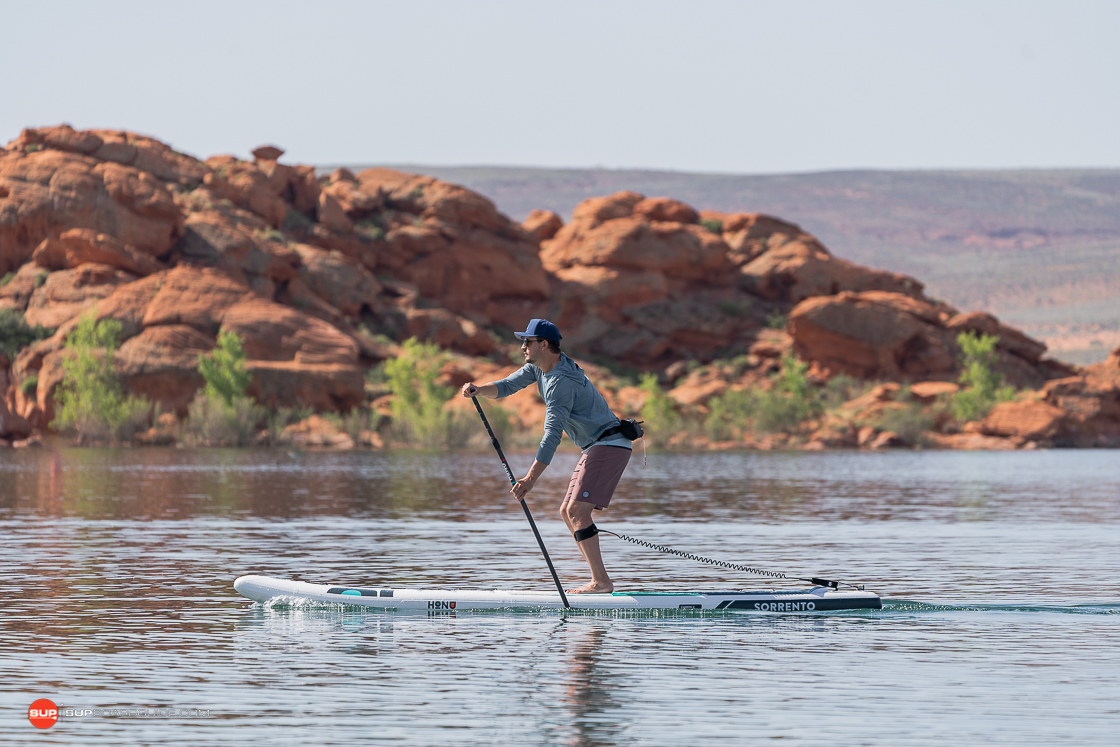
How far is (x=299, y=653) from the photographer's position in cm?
1255

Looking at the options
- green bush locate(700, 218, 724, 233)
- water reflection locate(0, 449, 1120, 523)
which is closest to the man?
water reflection locate(0, 449, 1120, 523)

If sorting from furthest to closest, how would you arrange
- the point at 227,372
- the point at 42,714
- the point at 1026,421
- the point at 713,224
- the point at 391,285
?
the point at 713,224 → the point at 391,285 → the point at 1026,421 → the point at 227,372 → the point at 42,714

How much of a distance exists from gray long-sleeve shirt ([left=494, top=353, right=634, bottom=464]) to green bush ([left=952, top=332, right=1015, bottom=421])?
325 feet

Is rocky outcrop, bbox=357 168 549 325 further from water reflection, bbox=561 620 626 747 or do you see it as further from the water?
water reflection, bbox=561 620 626 747

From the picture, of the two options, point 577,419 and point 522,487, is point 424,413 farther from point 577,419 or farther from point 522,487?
point 522,487

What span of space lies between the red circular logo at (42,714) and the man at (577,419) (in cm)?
562

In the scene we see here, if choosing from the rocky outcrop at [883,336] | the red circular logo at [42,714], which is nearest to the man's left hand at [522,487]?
the red circular logo at [42,714]

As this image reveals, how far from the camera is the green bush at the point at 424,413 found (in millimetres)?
90000

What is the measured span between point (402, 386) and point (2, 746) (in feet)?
272

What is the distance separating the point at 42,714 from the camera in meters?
9.72

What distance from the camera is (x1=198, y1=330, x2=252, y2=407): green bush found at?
85.8 meters

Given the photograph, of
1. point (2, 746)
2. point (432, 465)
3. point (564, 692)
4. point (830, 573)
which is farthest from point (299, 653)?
point (432, 465)

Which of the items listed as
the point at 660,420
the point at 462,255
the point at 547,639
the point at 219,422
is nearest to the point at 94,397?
the point at 219,422

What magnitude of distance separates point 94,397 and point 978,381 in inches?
2642
